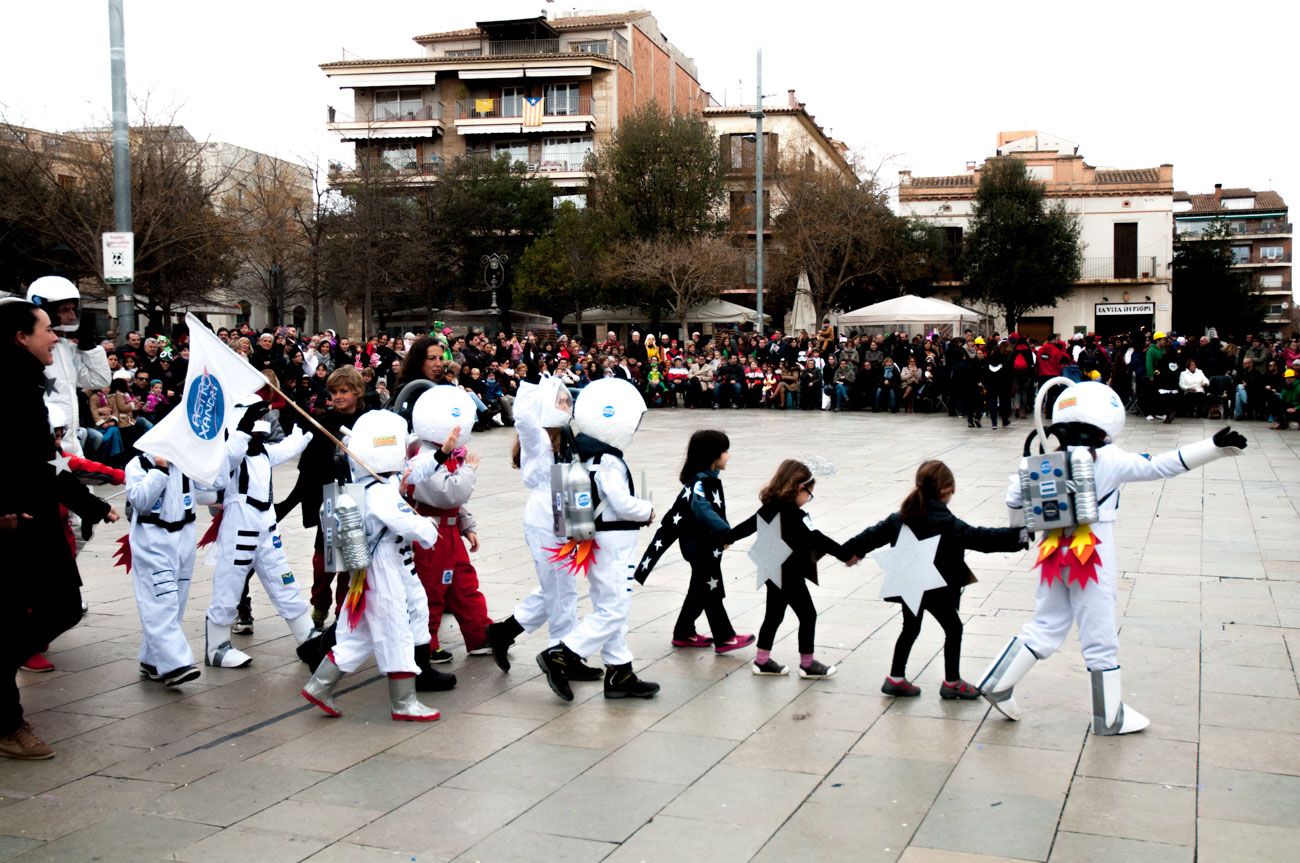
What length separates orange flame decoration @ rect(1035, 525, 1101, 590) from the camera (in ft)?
16.5

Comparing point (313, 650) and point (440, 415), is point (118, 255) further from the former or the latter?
point (440, 415)

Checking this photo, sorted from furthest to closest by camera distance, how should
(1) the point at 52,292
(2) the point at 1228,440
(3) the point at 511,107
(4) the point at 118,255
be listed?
(3) the point at 511,107 < (4) the point at 118,255 < (1) the point at 52,292 < (2) the point at 1228,440

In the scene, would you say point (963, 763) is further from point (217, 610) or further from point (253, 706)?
point (217, 610)

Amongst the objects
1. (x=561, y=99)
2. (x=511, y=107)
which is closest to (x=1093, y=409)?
(x=561, y=99)

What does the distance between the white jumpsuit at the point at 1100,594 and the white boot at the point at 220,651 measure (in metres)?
4.01

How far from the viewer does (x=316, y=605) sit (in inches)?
276

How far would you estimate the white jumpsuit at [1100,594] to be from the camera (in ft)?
16.6

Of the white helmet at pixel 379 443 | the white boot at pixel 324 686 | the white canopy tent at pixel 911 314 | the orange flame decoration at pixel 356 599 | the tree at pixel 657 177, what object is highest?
the tree at pixel 657 177

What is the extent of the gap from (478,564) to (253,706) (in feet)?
11.7

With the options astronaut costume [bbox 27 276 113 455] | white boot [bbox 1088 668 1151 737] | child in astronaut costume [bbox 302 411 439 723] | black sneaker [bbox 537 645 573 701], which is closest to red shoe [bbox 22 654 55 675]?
astronaut costume [bbox 27 276 113 455]

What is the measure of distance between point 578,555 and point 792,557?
1.10 m

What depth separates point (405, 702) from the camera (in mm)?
5375

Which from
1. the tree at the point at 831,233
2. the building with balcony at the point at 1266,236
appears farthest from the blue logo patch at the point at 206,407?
the building with balcony at the point at 1266,236

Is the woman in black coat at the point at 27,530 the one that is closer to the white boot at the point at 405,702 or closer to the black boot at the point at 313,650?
the black boot at the point at 313,650
